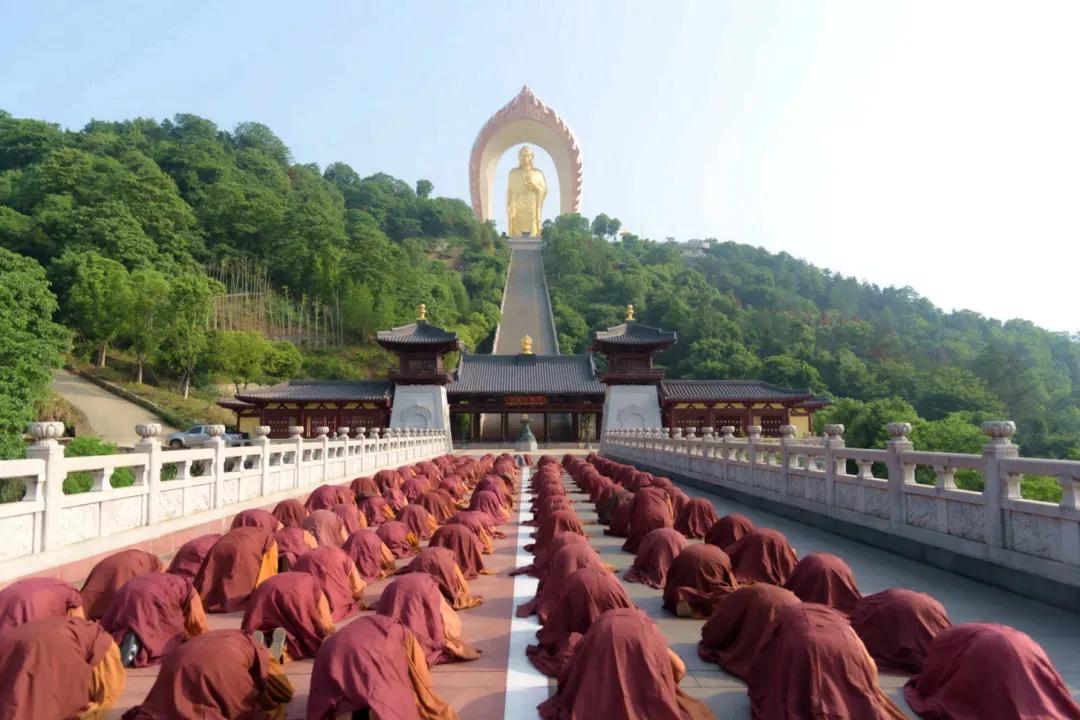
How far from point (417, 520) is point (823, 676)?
8.72 meters

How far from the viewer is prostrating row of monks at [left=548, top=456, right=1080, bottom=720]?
14.4ft

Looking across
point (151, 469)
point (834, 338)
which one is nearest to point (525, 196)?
point (834, 338)

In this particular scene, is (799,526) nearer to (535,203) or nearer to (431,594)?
(431,594)

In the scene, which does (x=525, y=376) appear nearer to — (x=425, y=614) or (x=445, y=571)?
(x=445, y=571)

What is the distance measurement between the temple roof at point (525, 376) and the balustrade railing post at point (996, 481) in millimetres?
34447

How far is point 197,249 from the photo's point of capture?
57594 mm

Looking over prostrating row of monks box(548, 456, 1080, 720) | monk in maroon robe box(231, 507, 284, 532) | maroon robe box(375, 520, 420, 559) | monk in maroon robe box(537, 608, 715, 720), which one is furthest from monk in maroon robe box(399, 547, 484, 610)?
monk in maroon robe box(537, 608, 715, 720)

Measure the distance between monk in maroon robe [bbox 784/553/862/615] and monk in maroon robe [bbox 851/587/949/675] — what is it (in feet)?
2.15

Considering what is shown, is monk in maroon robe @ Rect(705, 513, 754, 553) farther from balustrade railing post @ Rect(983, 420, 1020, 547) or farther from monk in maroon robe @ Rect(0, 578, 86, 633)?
monk in maroon robe @ Rect(0, 578, 86, 633)

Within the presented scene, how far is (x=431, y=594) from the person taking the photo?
621 cm

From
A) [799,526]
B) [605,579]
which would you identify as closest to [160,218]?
[799,526]

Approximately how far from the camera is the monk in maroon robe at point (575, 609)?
6027 mm

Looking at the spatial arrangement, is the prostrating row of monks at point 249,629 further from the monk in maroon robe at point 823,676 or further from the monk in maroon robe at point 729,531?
the monk in maroon robe at point 729,531

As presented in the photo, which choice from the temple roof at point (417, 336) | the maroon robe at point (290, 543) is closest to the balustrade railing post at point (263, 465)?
the maroon robe at point (290, 543)
